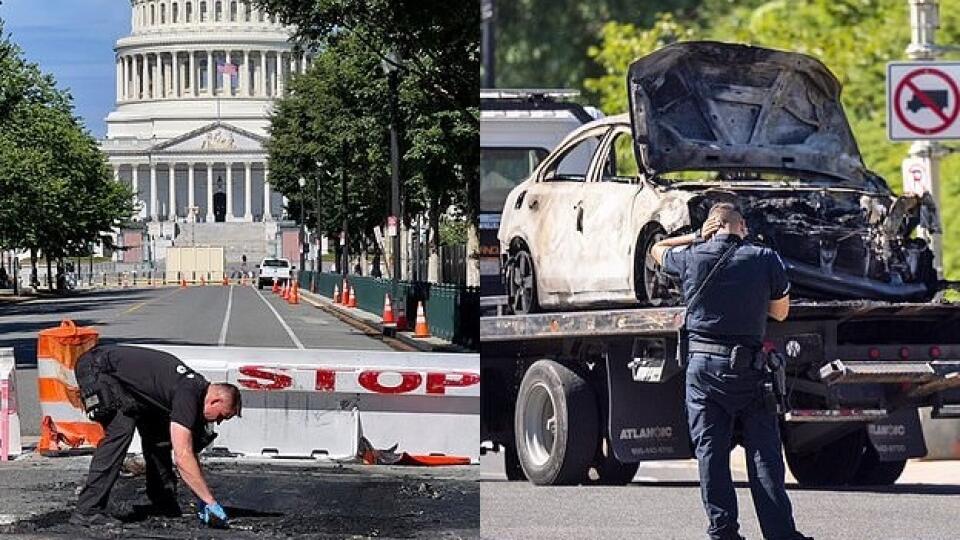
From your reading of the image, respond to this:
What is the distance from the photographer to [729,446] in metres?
5.02

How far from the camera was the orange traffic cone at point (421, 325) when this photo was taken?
741 cm

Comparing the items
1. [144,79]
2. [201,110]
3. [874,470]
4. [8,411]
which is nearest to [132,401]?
[144,79]

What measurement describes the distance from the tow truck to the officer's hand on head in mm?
273

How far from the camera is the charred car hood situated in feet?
15.4

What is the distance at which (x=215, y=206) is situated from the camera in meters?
8.04

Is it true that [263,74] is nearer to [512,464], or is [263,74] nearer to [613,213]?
[512,464]

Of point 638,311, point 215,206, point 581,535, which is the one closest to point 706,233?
point 638,311

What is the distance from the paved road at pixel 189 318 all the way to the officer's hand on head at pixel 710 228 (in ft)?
10.9

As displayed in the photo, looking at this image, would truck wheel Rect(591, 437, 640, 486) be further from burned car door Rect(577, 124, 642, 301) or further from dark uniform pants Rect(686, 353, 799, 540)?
burned car door Rect(577, 124, 642, 301)

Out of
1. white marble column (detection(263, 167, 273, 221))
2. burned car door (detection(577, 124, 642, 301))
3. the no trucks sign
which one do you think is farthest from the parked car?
the no trucks sign

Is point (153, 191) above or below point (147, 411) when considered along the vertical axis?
above

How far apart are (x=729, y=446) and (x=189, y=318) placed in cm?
343

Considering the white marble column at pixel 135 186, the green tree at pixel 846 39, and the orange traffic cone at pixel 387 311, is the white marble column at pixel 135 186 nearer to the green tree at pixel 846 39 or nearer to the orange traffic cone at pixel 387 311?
the orange traffic cone at pixel 387 311

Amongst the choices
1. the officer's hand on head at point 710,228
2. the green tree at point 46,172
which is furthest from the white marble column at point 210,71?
the officer's hand on head at point 710,228
